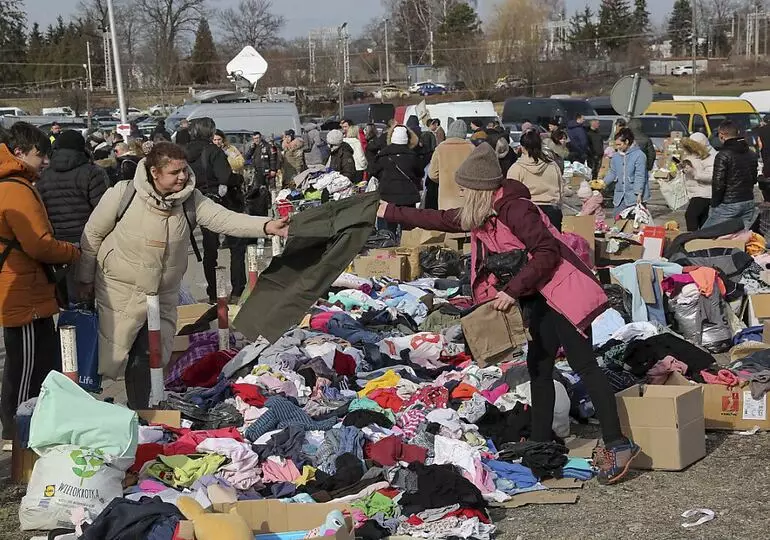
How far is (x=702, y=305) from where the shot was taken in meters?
9.48

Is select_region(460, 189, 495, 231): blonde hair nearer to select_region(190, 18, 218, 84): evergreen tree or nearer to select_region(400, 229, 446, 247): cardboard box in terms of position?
select_region(400, 229, 446, 247): cardboard box

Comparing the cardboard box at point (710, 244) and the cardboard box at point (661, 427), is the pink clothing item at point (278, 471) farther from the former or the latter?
the cardboard box at point (710, 244)

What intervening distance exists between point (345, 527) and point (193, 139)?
27.9 ft

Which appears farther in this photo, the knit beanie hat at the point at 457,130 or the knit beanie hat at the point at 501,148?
the knit beanie hat at the point at 501,148

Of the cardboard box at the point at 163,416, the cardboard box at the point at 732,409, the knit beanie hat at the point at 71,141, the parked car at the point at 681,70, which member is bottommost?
the cardboard box at the point at 732,409

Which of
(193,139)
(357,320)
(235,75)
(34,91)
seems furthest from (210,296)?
(34,91)

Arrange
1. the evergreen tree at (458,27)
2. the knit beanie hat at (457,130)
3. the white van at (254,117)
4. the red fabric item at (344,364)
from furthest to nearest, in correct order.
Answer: the evergreen tree at (458,27)
the white van at (254,117)
the knit beanie hat at (457,130)
the red fabric item at (344,364)

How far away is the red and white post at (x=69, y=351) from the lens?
20.3 feet

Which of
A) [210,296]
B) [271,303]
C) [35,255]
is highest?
[35,255]

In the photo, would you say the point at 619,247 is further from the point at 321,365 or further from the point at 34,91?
the point at 34,91

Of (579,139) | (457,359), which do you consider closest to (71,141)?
(457,359)

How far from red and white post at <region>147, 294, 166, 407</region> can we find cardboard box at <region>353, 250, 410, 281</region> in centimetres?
513

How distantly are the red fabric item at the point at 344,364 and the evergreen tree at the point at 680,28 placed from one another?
89.5m

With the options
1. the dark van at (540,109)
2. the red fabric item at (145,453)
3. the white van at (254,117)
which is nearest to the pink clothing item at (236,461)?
the red fabric item at (145,453)
